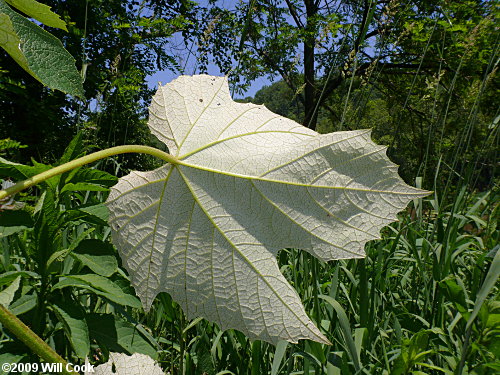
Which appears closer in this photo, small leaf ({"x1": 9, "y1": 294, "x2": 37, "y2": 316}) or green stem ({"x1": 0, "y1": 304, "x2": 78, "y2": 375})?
green stem ({"x1": 0, "y1": 304, "x2": 78, "y2": 375})

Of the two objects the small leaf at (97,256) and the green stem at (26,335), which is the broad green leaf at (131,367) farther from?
the small leaf at (97,256)

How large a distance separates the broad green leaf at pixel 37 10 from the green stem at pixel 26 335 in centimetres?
20

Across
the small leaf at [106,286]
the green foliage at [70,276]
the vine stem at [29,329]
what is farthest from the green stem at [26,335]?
the small leaf at [106,286]

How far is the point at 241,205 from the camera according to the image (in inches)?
12.2

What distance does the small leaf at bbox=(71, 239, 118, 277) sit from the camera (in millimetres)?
793

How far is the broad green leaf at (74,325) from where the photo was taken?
754mm

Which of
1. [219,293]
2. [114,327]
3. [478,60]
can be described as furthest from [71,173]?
[478,60]

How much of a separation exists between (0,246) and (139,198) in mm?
1442

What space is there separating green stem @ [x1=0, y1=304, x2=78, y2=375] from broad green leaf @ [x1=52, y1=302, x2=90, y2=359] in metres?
0.56

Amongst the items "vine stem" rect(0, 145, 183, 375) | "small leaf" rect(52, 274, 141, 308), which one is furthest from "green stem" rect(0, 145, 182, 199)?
"small leaf" rect(52, 274, 141, 308)

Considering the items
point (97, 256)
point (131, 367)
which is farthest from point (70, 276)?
point (131, 367)

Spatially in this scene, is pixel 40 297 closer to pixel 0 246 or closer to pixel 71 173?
pixel 71 173

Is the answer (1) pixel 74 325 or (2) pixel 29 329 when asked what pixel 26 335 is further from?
(1) pixel 74 325

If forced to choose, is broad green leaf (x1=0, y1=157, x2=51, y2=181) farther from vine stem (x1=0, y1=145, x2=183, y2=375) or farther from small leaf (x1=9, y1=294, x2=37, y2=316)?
small leaf (x1=9, y1=294, x2=37, y2=316)
